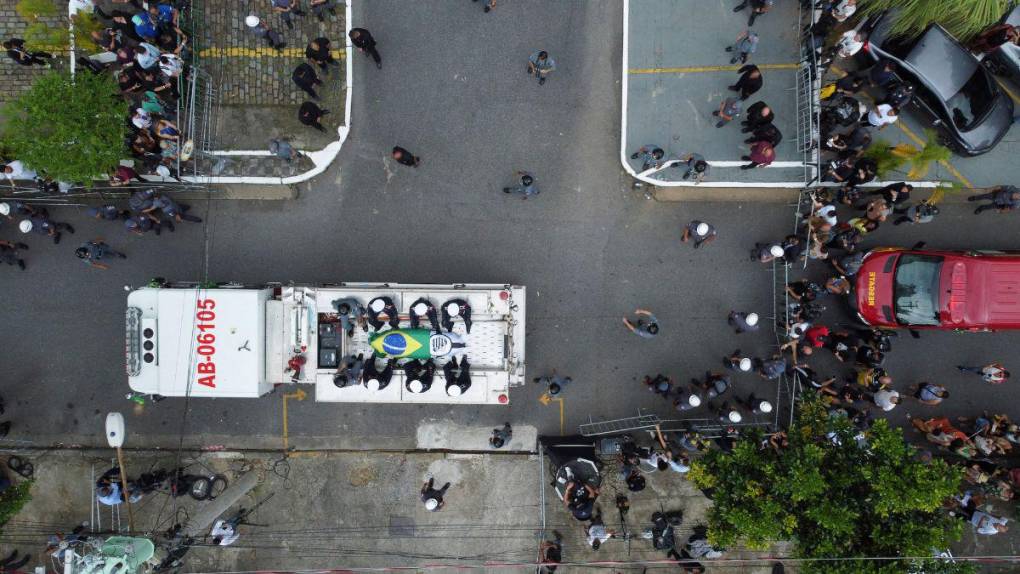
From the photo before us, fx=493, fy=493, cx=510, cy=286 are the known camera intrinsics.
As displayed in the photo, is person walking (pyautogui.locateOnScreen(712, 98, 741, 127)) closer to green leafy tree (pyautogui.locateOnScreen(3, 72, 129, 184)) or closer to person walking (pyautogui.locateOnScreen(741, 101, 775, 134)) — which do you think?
person walking (pyautogui.locateOnScreen(741, 101, 775, 134))

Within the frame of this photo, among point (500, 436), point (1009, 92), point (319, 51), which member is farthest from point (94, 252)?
point (1009, 92)

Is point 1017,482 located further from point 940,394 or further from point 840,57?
point 840,57

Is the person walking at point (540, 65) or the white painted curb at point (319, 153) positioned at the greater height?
the person walking at point (540, 65)

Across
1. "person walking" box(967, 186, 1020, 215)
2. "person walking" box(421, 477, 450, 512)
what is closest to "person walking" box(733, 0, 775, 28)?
"person walking" box(967, 186, 1020, 215)

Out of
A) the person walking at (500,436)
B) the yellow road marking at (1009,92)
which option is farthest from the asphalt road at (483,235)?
the yellow road marking at (1009,92)

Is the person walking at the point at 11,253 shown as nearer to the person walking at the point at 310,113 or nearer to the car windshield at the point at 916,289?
the person walking at the point at 310,113
